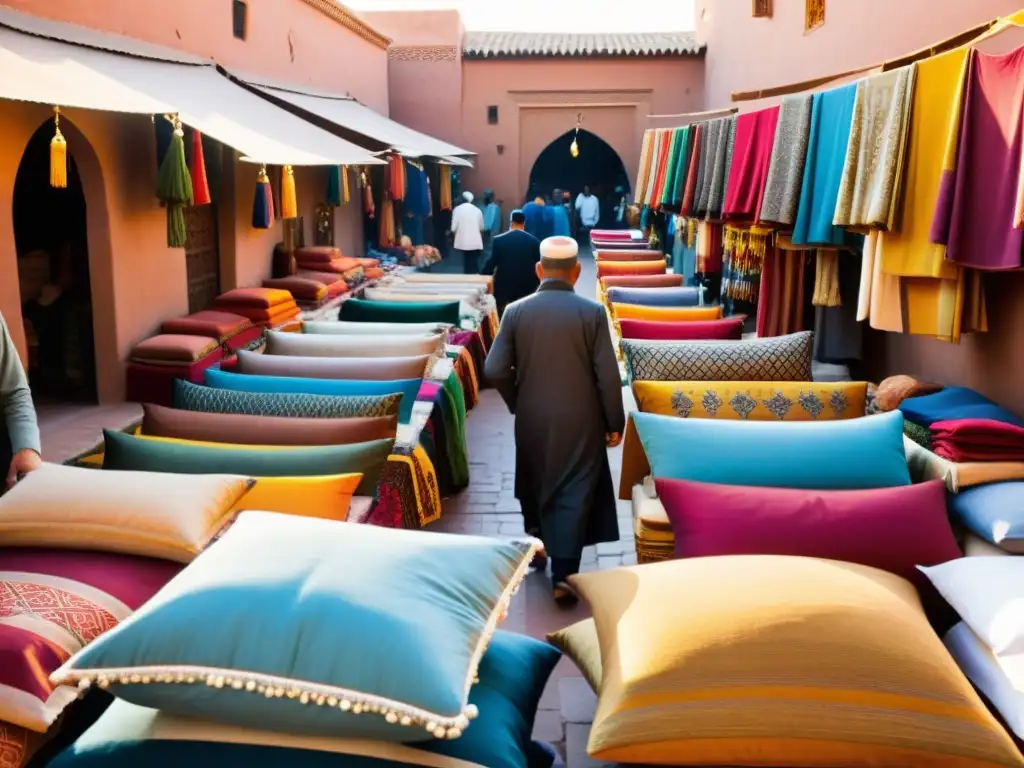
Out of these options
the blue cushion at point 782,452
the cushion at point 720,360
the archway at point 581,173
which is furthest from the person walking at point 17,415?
the archway at point 581,173

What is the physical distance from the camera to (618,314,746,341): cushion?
17.1 feet

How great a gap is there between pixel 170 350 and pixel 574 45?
1311 centimetres

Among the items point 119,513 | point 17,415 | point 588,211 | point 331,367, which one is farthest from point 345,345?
point 588,211

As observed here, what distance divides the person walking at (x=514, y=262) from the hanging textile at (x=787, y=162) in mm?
4493

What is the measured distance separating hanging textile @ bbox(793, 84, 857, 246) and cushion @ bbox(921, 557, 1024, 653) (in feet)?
6.78

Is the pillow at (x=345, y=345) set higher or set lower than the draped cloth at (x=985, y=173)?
lower

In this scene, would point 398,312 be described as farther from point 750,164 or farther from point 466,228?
point 466,228

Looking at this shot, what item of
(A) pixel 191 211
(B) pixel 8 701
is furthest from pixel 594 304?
(A) pixel 191 211

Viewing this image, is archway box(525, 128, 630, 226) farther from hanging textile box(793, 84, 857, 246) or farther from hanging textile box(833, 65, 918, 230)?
hanging textile box(833, 65, 918, 230)

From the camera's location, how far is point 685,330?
5.24 m

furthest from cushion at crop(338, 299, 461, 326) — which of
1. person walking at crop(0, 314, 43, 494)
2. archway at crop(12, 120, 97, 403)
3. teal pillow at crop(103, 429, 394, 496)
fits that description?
person walking at crop(0, 314, 43, 494)

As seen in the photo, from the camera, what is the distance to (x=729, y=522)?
267 cm

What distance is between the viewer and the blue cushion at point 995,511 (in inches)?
108

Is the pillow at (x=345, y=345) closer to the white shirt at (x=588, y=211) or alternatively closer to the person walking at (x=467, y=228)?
the person walking at (x=467, y=228)
